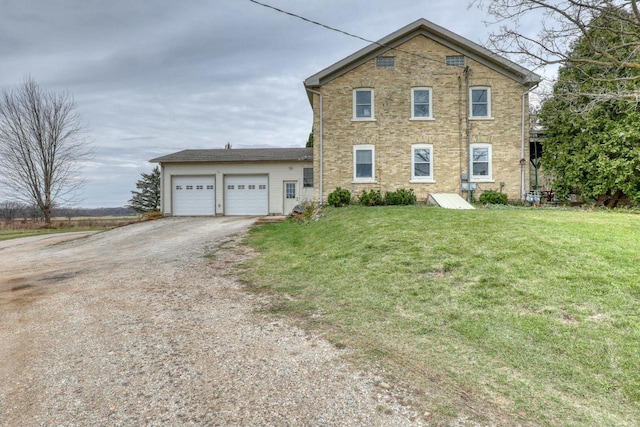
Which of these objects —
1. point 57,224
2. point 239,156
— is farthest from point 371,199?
point 57,224

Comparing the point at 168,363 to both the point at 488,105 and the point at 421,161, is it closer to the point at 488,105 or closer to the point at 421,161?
the point at 421,161

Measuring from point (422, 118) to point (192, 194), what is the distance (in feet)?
44.4

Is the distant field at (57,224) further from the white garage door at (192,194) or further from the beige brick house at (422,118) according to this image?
the beige brick house at (422,118)

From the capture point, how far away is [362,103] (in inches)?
632

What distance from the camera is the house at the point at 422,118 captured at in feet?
51.0

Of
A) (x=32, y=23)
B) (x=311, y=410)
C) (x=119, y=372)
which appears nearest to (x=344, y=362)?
(x=311, y=410)

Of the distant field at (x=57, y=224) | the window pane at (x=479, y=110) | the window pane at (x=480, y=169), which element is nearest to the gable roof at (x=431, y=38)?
the window pane at (x=479, y=110)

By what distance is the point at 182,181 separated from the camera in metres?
20.7

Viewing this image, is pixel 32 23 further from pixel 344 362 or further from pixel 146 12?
pixel 344 362

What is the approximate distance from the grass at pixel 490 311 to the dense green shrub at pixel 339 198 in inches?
271

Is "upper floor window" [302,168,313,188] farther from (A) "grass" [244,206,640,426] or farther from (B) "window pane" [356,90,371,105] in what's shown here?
(A) "grass" [244,206,640,426]

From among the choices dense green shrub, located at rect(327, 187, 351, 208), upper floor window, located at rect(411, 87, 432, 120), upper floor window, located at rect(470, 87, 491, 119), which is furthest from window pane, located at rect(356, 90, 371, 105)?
upper floor window, located at rect(470, 87, 491, 119)

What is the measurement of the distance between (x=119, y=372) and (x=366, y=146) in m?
14.1

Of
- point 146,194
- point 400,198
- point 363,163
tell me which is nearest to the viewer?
point 400,198
